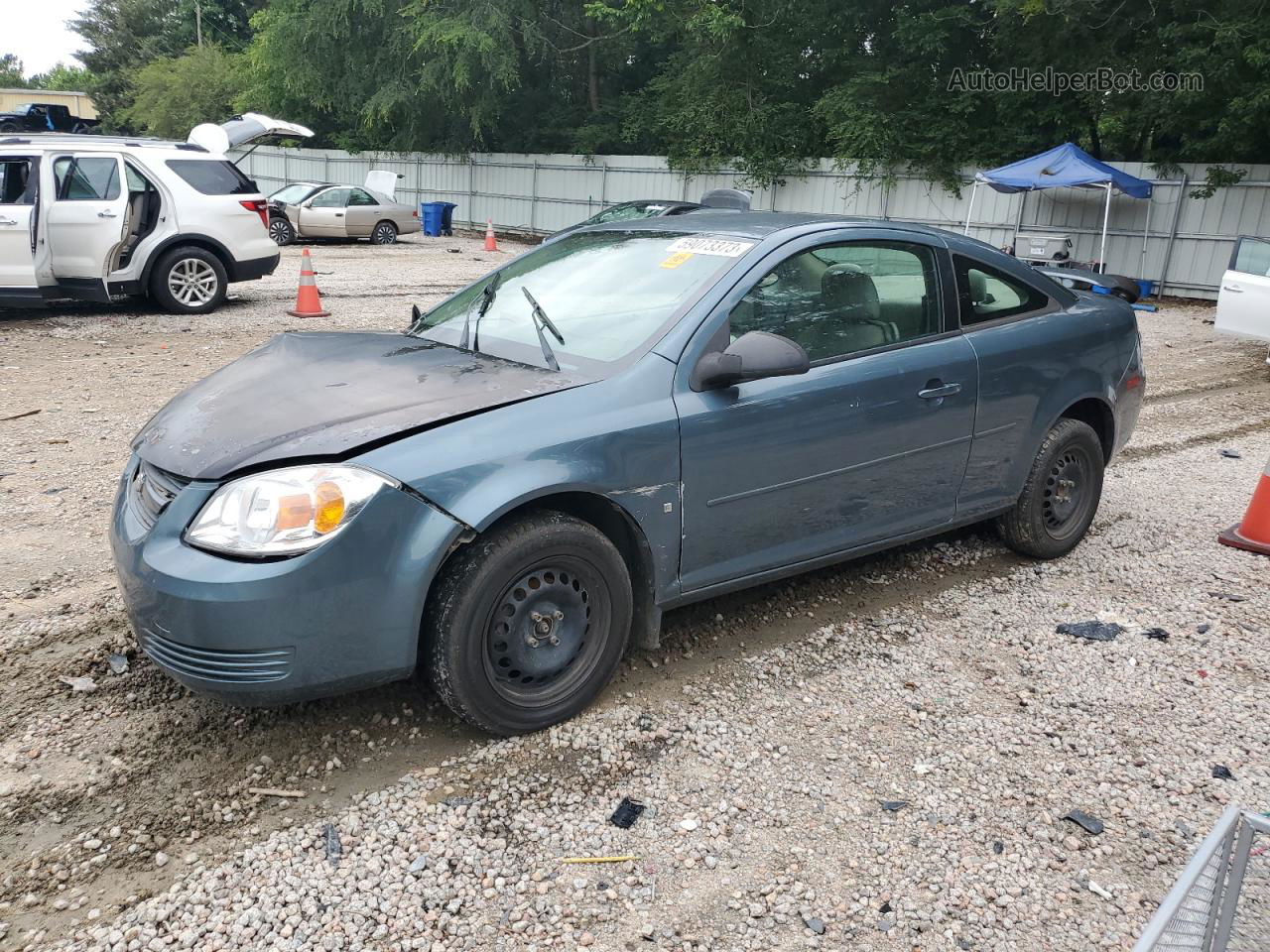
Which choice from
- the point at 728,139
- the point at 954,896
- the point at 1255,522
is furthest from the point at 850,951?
the point at 728,139

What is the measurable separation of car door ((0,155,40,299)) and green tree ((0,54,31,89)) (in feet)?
319

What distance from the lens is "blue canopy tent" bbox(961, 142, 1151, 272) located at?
57.5ft

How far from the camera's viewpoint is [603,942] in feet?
8.16

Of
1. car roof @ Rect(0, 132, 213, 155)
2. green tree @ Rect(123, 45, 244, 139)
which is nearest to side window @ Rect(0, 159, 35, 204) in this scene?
car roof @ Rect(0, 132, 213, 155)

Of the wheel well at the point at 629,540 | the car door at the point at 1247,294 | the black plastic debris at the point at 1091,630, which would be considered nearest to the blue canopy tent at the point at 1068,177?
the car door at the point at 1247,294

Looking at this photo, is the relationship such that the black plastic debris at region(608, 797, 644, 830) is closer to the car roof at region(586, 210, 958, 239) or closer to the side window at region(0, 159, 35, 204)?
the car roof at region(586, 210, 958, 239)

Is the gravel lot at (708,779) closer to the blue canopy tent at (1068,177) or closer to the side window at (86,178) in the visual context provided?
the side window at (86,178)

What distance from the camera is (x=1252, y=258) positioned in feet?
36.3

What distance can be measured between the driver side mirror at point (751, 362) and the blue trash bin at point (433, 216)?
995 inches

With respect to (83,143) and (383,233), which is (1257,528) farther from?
(383,233)

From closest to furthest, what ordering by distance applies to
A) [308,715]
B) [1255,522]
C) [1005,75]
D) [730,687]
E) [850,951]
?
[850,951] → [308,715] → [730,687] → [1255,522] → [1005,75]

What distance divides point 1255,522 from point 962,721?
2.94 meters

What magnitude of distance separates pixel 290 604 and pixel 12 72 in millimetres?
→ 113989

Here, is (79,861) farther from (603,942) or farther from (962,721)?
(962,721)
